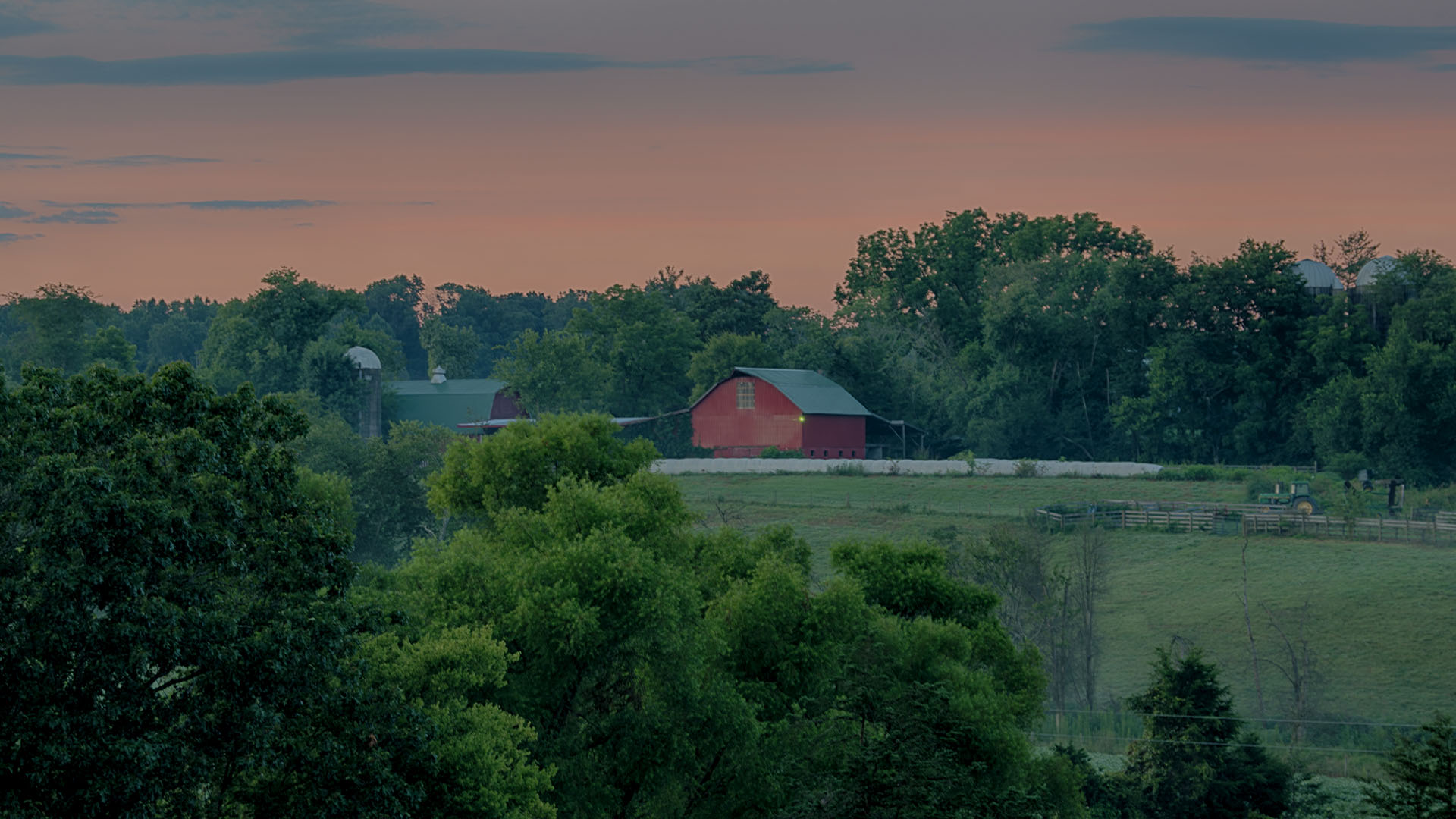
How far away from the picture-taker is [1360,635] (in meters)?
53.8

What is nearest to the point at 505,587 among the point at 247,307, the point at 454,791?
the point at 454,791

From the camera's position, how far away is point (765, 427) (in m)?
98.3

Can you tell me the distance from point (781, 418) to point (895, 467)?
1252 centimetres

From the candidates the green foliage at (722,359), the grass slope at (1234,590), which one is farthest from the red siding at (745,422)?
the grass slope at (1234,590)

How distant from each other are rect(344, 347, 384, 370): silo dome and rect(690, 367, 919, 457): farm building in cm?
2567

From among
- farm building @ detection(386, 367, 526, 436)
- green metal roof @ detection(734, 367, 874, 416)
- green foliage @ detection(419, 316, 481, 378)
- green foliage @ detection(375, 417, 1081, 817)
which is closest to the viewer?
green foliage @ detection(375, 417, 1081, 817)

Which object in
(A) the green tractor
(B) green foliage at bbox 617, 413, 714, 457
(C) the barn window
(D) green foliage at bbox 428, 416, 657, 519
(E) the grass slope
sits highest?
(C) the barn window

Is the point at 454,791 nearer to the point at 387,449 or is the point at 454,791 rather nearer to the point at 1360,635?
the point at 1360,635

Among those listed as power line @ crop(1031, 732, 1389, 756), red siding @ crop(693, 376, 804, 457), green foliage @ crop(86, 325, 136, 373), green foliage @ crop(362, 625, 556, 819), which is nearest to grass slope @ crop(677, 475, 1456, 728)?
power line @ crop(1031, 732, 1389, 756)

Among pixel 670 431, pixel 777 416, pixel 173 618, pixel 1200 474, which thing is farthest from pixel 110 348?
pixel 173 618

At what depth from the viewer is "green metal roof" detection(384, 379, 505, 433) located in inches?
4692

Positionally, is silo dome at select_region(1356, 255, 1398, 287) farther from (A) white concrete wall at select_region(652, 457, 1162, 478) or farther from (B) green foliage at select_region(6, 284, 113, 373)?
(B) green foliage at select_region(6, 284, 113, 373)

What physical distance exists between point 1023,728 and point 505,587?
57.7ft

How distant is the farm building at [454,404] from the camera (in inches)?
4683
